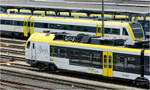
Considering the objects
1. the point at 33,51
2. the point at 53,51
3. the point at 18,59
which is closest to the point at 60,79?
the point at 53,51

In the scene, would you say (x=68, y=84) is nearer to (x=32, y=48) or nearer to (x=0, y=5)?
(x=32, y=48)

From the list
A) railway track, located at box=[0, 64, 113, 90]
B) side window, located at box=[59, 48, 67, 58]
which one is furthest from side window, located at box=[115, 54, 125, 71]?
side window, located at box=[59, 48, 67, 58]

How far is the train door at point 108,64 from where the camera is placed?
19.8 metres

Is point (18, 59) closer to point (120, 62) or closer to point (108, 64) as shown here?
point (108, 64)

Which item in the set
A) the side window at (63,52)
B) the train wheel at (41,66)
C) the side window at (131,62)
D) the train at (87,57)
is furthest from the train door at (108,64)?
the train wheel at (41,66)

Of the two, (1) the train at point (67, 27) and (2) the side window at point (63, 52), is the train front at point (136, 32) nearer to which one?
(1) the train at point (67, 27)

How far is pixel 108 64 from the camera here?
784 inches

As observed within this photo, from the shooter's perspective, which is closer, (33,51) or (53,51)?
(53,51)

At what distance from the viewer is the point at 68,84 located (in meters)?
20.7

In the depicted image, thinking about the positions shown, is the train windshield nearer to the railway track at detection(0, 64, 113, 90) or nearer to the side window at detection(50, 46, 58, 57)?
the side window at detection(50, 46, 58, 57)

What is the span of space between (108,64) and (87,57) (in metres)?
1.61

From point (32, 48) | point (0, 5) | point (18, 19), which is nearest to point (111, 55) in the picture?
point (32, 48)

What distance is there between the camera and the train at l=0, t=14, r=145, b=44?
105 ft

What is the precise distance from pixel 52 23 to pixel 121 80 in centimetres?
1906
